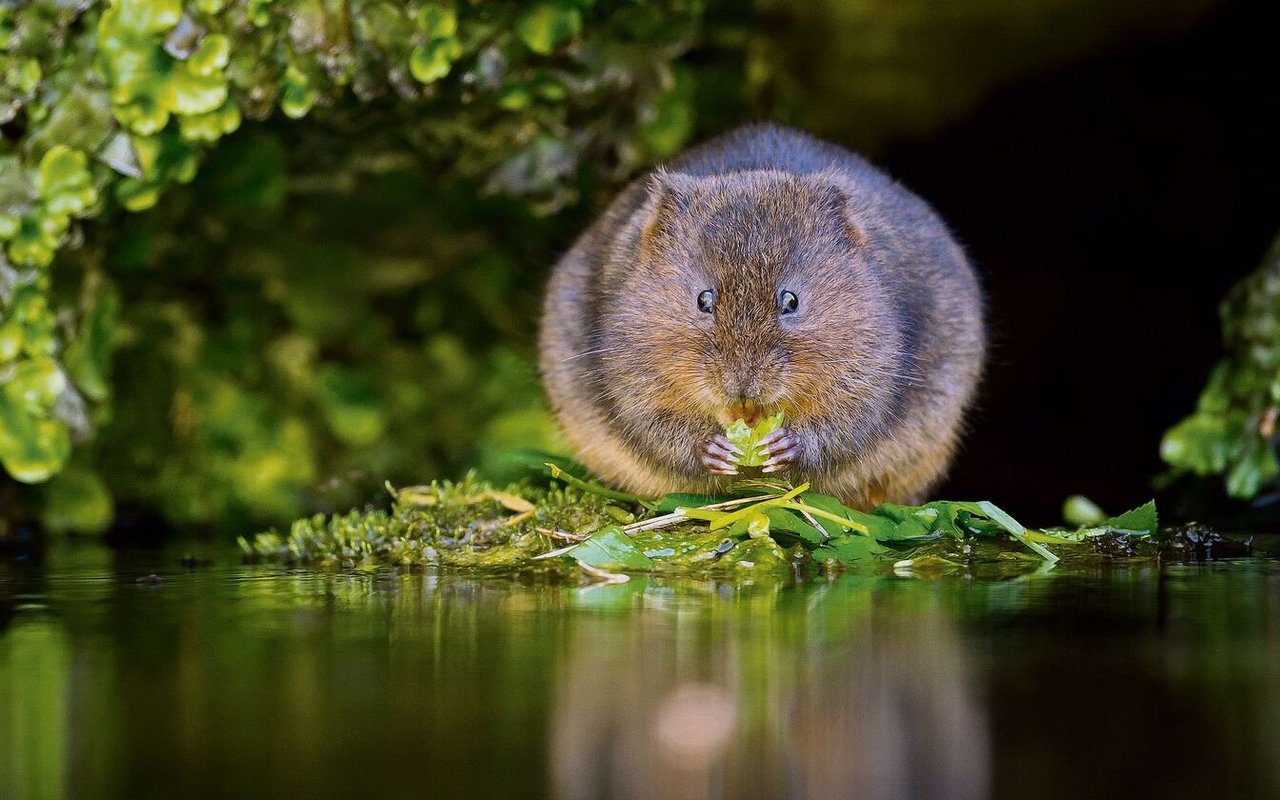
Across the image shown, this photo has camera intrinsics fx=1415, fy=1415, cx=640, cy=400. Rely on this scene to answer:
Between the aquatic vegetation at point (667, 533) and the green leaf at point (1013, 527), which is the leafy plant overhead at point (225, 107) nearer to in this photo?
the aquatic vegetation at point (667, 533)

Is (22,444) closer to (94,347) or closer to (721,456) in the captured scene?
(94,347)

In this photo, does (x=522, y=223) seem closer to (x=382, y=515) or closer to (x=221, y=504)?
(x=221, y=504)

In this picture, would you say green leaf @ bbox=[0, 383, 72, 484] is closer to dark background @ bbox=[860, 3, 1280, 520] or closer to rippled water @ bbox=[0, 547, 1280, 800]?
rippled water @ bbox=[0, 547, 1280, 800]

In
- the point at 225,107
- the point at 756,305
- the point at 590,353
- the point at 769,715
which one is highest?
the point at 225,107

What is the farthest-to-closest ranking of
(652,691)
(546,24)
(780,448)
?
1. (546,24)
2. (780,448)
3. (652,691)

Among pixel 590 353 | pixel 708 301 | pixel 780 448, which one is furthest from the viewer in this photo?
pixel 590 353

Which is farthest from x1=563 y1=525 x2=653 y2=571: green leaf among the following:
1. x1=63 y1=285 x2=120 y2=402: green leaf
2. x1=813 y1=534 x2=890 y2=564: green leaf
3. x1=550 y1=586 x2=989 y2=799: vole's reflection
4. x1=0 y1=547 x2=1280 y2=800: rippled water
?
x1=63 y1=285 x2=120 y2=402: green leaf

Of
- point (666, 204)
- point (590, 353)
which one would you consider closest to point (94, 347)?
point (590, 353)
